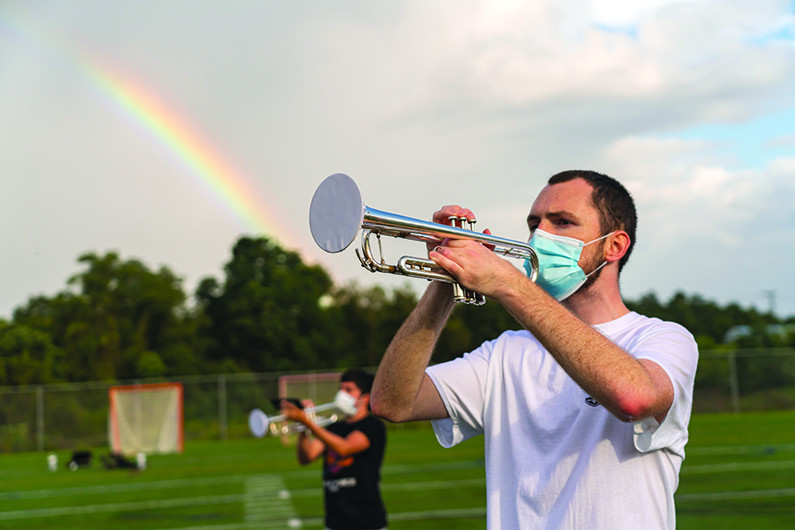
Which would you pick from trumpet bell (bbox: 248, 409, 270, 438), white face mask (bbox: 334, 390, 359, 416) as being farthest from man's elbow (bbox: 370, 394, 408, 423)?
trumpet bell (bbox: 248, 409, 270, 438)

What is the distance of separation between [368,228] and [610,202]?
1089 millimetres

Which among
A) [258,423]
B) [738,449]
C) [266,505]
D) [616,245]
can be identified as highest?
[616,245]

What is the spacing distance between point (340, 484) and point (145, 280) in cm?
4975

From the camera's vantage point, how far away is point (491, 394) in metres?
2.81

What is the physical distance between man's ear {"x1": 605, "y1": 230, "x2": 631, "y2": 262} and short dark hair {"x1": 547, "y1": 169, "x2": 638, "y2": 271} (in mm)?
24

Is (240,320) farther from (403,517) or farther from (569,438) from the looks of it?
(569,438)

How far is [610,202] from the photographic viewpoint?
2.79 m

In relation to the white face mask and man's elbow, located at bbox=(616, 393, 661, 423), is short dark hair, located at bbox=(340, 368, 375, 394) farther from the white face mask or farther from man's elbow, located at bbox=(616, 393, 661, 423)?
man's elbow, located at bbox=(616, 393, 661, 423)

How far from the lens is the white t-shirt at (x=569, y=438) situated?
234 cm

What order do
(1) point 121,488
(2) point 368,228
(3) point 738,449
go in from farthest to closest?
(3) point 738,449, (1) point 121,488, (2) point 368,228

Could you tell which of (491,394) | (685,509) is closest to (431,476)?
(685,509)

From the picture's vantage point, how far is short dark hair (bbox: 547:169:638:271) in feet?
9.08

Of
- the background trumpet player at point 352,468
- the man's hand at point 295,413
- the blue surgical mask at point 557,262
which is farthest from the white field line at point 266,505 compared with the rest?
the blue surgical mask at point 557,262

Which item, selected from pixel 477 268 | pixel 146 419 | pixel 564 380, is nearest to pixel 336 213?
pixel 477 268
